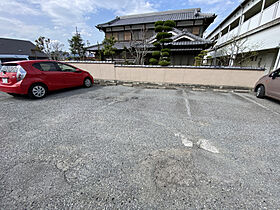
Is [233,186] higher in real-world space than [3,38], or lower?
lower

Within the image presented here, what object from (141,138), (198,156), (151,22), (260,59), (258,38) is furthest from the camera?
(151,22)

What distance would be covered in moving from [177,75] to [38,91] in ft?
21.7

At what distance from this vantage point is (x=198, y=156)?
1.75 m

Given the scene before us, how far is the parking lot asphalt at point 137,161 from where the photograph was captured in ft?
3.88

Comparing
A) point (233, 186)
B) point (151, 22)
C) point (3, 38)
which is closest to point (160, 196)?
point (233, 186)

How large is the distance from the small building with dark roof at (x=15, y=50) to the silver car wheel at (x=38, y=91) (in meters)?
22.7

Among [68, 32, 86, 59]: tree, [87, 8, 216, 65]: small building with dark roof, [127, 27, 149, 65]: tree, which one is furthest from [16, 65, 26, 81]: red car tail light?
[68, 32, 86, 59]: tree

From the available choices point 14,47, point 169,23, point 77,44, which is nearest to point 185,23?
point 169,23

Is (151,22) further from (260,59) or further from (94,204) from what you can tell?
(94,204)

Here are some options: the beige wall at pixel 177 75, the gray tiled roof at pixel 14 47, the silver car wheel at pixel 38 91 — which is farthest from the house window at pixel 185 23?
the gray tiled roof at pixel 14 47

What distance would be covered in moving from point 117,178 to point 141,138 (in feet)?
2.79

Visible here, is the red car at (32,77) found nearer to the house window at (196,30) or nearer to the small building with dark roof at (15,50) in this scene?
the house window at (196,30)

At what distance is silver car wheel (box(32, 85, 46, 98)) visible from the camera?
404 cm

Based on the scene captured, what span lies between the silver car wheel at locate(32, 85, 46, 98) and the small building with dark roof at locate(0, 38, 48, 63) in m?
22.7
